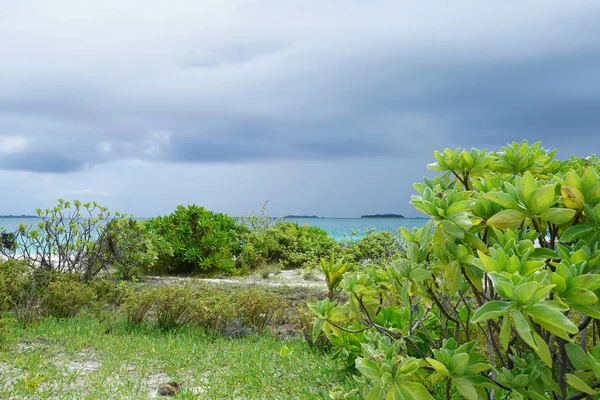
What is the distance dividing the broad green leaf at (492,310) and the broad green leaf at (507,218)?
48 cm

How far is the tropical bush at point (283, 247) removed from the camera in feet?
46.4

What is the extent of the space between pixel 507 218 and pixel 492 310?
1.72ft

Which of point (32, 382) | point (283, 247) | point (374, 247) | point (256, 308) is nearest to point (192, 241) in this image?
point (283, 247)

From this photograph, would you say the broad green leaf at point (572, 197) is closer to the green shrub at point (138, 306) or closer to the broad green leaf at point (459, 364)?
the broad green leaf at point (459, 364)

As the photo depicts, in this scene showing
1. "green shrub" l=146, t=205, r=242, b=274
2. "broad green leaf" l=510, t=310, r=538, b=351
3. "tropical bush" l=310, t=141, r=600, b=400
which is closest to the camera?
"broad green leaf" l=510, t=310, r=538, b=351

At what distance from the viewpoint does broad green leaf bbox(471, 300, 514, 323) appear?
1.63 meters

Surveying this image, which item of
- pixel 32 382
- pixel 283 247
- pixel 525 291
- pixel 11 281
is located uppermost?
pixel 525 291

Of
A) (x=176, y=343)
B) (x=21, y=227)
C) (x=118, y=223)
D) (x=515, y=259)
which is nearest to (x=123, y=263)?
(x=118, y=223)

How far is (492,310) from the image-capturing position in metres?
1.67

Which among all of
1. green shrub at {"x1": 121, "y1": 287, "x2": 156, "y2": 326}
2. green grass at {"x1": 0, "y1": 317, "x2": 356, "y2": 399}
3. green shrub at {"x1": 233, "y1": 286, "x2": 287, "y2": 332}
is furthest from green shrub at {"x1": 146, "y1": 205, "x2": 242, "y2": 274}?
green grass at {"x1": 0, "y1": 317, "x2": 356, "y2": 399}

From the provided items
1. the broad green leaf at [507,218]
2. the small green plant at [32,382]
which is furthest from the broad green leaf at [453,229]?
the small green plant at [32,382]

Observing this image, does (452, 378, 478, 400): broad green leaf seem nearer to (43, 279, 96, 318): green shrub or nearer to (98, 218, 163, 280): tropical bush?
(43, 279, 96, 318): green shrub

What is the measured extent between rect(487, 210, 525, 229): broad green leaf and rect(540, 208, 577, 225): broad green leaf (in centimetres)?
9

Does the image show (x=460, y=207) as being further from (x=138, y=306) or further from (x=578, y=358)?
(x=138, y=306)
